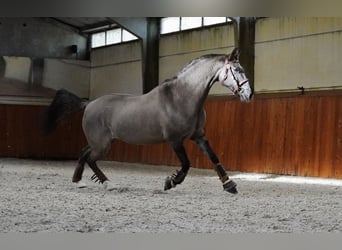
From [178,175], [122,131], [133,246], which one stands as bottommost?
[133,246]

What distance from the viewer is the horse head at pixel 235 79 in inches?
207

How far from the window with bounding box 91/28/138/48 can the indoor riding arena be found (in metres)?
0.01

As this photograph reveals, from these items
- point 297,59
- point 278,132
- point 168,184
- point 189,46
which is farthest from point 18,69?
point 297,59

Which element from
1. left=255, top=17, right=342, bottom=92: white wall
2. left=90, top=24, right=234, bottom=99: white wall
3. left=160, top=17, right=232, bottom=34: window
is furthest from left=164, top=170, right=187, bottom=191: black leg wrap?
left=255, top=17, right=342, bottom=92: white wall

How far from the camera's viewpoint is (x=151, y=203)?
4.96 meters

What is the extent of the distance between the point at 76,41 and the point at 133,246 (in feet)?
8.43

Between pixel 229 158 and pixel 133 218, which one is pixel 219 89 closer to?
pixel 229 158

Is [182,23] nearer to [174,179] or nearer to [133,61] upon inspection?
[133,61]

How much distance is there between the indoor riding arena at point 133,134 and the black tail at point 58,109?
0.04ft

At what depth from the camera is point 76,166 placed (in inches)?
240

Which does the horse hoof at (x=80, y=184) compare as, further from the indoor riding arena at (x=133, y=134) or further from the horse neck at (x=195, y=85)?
the horse neck at (x=195, y=85)

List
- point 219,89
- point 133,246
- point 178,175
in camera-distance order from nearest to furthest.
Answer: point 133,246, point 178,175, point 219,89

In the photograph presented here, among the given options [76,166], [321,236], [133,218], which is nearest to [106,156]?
[76,166]

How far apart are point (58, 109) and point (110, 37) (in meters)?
0.94
